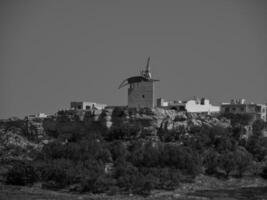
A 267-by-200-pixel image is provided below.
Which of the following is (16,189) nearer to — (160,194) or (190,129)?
(160,194)

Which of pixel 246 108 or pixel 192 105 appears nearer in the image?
pixel 192 105

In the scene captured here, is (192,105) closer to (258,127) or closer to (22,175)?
(258,127)

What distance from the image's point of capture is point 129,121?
61.8 meters

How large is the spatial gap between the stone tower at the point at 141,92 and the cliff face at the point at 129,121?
221 cm

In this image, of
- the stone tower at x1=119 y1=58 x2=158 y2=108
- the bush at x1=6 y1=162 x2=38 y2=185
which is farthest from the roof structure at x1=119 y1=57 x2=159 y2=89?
the bush at x1=6 y1=162 x2=38 y2=185

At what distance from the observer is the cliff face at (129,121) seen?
6153 centimetres

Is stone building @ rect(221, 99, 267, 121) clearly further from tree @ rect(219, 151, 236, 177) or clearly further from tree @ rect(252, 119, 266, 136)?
tree @ rect(219, 151, 236, 177)

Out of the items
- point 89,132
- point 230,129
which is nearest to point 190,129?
point 230,129

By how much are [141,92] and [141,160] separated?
12.1 meters

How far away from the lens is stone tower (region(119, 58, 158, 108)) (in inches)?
2562

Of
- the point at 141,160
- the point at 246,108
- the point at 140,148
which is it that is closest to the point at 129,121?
the point at 140,148

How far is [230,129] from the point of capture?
64.1 meters

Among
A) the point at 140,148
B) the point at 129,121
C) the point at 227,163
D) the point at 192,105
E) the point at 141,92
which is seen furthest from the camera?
the point at 192,105

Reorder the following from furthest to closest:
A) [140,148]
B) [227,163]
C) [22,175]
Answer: [140,148] < [227,163] < [22,175]
